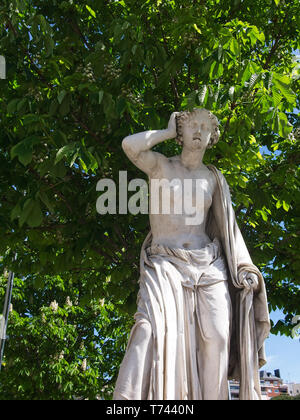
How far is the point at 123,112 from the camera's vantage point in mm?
6223

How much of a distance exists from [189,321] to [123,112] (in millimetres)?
2811

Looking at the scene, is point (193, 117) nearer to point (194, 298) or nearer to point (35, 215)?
point (194, 298)

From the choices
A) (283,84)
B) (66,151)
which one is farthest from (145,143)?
(283,84)

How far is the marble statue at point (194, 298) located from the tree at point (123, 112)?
669 millimetres

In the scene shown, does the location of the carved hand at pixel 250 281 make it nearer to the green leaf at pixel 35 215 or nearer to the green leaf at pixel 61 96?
the green leaf at pixel 35 215

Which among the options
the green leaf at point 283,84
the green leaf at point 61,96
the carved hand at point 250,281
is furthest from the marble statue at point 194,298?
the green leaf at point 61,96

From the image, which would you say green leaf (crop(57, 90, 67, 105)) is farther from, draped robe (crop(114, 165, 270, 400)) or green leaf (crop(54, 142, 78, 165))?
draped robe (crop(114, 165, 270, 400))

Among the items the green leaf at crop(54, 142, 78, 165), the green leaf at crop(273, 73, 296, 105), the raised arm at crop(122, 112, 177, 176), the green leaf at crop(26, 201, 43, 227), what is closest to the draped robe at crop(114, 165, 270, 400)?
the raised arm at crop(122, 112, 177, 176)

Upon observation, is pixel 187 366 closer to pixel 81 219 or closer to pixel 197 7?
pixel 81 219

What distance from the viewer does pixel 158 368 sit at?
399 centimetres

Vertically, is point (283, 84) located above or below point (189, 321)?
above

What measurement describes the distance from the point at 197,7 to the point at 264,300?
368cm

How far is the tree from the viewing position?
5734 millimetres
